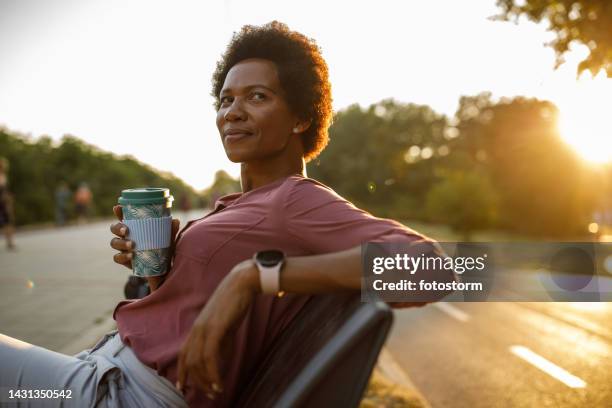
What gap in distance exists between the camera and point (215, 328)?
1131mm

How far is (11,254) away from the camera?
11047 millimetres

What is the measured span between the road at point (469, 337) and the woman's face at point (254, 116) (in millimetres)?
3131

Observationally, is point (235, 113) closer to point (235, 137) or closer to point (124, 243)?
point (235, 137)

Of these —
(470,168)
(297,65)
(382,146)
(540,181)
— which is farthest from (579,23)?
(382,146)

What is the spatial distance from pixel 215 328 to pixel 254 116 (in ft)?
2.69


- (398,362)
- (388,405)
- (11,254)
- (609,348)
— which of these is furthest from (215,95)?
(11,254)

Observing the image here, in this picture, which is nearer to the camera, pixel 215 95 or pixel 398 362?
pixel 215 95

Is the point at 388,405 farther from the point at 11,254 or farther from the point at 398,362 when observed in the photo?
the point at 11,254

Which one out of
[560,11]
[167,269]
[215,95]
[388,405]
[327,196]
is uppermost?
[560,11]

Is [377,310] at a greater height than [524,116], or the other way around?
[524,116]

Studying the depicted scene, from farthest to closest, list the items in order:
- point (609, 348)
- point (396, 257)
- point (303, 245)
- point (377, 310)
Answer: point (609, 348)
point (303, 245)
point (396, 257)
point (377, 310)

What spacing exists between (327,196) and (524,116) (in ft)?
141

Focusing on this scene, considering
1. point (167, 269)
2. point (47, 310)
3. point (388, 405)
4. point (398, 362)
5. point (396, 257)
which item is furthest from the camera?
point (47, 310)

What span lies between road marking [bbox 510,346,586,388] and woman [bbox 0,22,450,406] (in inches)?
144
